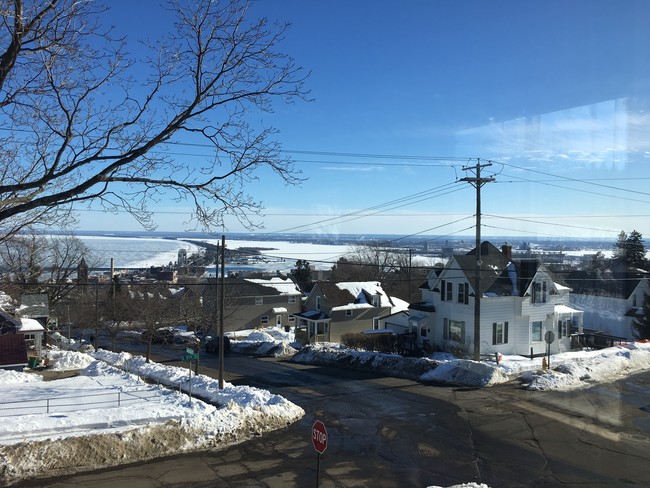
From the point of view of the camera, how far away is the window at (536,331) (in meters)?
33.2

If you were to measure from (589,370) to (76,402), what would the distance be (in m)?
22.0

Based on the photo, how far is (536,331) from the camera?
33406mm

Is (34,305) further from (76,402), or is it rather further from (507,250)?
(507,250)

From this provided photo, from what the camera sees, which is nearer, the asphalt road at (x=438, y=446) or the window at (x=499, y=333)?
the asphalt road at (x=438, y=446)

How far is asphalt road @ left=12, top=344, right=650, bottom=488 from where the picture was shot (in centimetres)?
1092

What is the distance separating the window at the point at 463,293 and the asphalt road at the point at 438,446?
11534 mm

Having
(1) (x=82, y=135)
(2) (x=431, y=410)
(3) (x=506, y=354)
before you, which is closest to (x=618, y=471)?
(2) (x=431, y=410)

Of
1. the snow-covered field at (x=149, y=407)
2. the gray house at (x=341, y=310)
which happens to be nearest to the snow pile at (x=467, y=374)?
the snow-covered field at (x=149, y=407)

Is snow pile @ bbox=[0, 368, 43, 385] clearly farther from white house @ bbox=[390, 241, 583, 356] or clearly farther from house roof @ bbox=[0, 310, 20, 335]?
white house @ bbox=[390, 241, 583, 356]

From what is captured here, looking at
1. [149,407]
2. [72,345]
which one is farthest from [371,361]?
[72,345]

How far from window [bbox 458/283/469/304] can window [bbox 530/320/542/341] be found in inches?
200

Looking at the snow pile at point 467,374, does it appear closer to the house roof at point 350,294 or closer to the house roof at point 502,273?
the house roof at point 502,273

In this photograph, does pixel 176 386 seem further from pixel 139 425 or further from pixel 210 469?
pixel 210 469

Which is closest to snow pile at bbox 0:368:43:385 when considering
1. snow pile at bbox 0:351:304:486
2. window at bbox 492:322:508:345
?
snow pile at bbox 0:351:304:486
